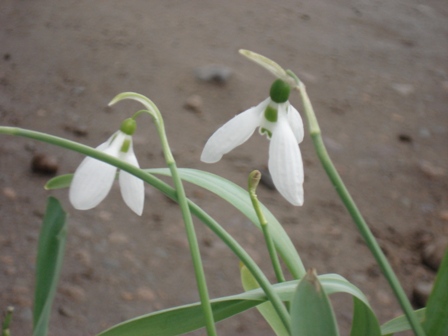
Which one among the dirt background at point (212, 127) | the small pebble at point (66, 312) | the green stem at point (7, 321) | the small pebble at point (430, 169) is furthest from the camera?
A: the small pebble at point (430, 169)

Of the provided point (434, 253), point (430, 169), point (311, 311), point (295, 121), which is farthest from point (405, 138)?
point (311, 311)

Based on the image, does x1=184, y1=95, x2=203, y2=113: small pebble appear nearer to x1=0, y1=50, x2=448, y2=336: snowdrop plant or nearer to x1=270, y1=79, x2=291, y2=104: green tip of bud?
x1=0, y1=50, x2=448, y2=336: snowdrop plant

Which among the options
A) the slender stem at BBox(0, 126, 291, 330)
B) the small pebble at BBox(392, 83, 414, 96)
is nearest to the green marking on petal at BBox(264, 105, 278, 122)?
the slender stem at BBox(0, 126, 291, 330)

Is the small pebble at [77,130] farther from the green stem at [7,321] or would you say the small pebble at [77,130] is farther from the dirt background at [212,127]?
the green stem at [7,321]

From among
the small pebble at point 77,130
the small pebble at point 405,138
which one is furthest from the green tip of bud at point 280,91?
the small pebble at point 405,138

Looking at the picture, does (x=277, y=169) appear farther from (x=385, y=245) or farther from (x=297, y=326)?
(x=385, y=245)

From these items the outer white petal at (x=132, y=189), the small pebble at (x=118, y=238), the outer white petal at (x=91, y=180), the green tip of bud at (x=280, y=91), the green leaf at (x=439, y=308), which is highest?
the green tip of bud at (x=280, y=91)

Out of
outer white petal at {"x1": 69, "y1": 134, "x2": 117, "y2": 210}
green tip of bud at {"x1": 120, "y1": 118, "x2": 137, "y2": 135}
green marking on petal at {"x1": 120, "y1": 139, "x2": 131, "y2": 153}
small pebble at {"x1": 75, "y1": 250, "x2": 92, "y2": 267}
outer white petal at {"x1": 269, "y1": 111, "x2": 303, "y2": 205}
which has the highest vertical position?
outer white petal at {"x1": 269, "y1": 111, "x2": 303, "y2": 205}

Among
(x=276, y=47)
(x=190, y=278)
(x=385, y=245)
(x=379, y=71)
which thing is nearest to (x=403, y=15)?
(x=379, y=71)
